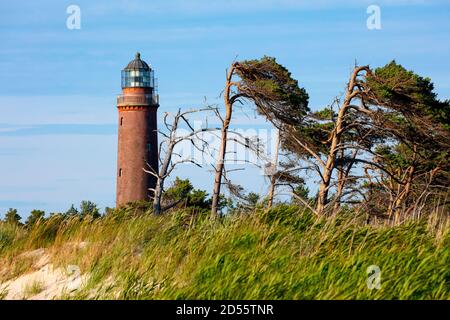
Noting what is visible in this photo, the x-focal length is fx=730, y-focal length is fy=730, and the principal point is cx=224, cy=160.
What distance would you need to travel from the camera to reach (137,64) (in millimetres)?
44625

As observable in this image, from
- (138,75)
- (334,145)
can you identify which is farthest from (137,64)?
(334,145)

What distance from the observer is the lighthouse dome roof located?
44.5 metres

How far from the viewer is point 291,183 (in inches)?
1135

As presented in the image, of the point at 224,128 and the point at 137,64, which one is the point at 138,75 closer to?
A: the point at 137,64

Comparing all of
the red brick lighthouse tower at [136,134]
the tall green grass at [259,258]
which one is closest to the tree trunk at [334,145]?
the tall green grass at [259,258]

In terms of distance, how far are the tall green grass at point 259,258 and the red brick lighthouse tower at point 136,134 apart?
28.3 meters

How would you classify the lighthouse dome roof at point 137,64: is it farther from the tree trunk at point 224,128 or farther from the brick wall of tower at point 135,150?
the tree trunk at point 224,128

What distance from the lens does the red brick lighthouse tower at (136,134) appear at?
4188 centimetres

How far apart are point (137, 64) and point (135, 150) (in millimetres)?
5802

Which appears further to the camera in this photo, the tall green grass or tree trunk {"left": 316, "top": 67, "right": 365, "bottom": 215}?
tree trunk {"left": 316, "top": 67, "right": 365, "bottom": 215}

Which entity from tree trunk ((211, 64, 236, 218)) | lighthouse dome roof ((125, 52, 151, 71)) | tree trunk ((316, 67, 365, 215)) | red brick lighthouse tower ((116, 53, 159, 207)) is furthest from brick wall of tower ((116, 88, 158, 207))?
tree trunk ((316, 67, 365, 215))

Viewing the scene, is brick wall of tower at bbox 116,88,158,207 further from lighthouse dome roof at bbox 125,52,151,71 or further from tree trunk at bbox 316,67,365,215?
tree trunk at bbox 316,67,365,215
